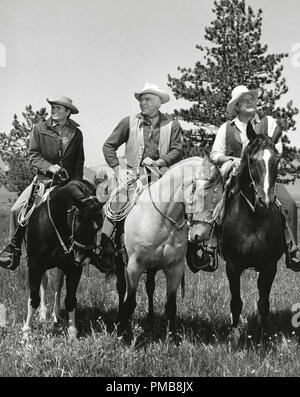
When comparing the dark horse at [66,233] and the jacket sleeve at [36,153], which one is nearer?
the dark horse at [66,233]

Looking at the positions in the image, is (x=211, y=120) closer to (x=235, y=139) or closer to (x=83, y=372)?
(x=235, y=139)

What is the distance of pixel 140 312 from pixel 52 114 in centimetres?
304

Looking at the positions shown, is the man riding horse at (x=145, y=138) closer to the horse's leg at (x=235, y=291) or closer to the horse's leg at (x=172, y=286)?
the horse's leg at (x=172, y=286)

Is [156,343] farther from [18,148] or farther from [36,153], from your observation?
[18,148]

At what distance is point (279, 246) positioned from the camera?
631 centimetres

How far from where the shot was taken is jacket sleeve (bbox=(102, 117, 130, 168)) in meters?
7.10

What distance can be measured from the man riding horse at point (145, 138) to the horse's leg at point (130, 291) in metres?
0.87

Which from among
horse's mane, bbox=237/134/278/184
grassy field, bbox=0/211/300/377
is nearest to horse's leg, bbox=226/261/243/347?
grassy field, bbox=0/211/300/377

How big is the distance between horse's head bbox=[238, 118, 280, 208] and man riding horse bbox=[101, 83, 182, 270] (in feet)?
4.49

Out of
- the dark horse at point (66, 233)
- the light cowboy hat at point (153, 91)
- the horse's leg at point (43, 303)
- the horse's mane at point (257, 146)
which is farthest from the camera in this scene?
the horse's leg at point (43, 303)

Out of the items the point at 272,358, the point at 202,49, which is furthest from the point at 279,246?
the point at 202,49

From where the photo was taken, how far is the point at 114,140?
7102 millimetres

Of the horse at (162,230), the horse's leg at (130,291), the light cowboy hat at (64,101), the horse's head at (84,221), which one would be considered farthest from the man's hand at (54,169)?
the horse's leg at (130,291)

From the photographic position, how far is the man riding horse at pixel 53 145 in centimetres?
676
